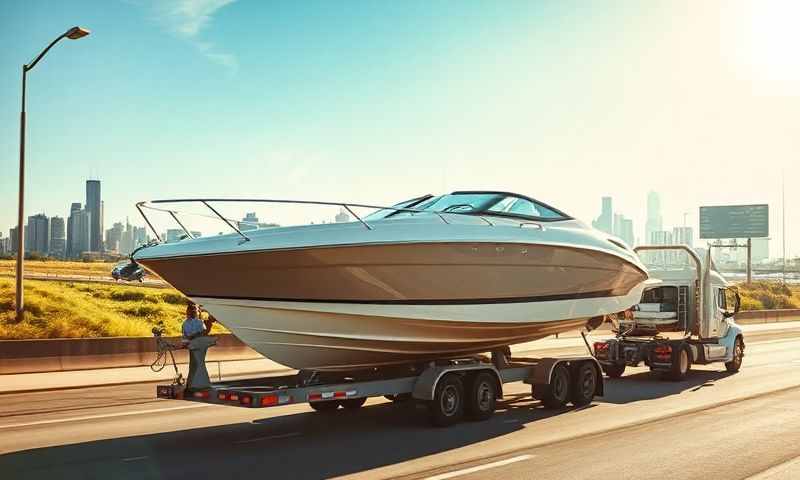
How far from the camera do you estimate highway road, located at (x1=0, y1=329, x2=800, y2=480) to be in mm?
7883

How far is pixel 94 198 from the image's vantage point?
551 ft

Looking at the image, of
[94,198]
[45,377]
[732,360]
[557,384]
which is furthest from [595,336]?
[94,198]

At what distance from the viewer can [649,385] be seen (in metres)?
15.6

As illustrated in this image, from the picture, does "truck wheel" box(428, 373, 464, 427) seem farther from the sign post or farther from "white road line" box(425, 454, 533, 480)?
the sign post

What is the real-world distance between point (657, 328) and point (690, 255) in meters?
1.80

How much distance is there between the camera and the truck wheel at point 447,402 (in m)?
10.5

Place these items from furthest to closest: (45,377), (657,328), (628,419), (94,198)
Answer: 1. (94,198)
2. (657,328)
3. (45,377)
4. (628,419)

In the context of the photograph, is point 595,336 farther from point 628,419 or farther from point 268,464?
point 268,464

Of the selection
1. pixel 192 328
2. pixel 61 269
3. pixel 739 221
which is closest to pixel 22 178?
pixel 192 328

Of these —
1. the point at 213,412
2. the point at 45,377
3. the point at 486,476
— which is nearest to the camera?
the point at 486,476

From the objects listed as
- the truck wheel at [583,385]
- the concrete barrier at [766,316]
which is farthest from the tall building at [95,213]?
the truck wheel at [583,385]

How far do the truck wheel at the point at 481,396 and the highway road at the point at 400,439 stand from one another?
0.80 feet

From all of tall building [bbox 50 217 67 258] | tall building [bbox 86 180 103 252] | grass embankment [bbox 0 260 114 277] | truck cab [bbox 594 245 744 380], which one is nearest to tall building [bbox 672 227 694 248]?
truck cab [bbox 594 245 744 380]

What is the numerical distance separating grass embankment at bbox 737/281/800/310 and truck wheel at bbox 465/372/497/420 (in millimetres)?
43551
